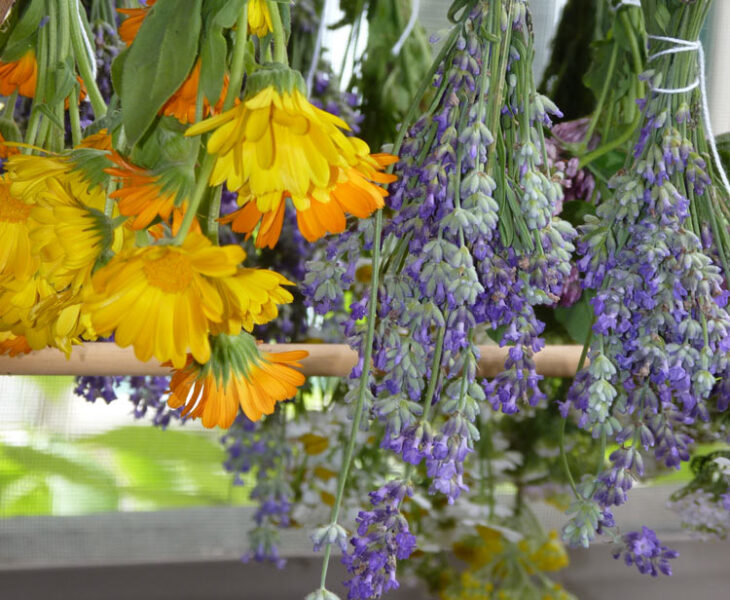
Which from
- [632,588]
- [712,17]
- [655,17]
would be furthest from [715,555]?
[655,17]

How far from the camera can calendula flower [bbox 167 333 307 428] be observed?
11.5 inches

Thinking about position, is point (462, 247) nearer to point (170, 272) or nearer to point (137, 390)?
point (170, 272)

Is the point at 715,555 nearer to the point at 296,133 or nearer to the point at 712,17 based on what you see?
the point at 712,17

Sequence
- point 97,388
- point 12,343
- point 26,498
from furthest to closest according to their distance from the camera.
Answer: point 26,498 → point 97,388 → point 12,343

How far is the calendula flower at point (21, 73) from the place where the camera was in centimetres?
40

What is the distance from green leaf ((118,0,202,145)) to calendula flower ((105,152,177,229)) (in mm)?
15

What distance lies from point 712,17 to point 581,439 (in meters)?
0.49

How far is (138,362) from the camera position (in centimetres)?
52

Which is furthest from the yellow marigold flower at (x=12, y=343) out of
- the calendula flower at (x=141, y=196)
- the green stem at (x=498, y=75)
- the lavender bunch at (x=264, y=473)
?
the lavender bunch at (x=264, y=473)

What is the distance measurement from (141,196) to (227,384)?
0.08m

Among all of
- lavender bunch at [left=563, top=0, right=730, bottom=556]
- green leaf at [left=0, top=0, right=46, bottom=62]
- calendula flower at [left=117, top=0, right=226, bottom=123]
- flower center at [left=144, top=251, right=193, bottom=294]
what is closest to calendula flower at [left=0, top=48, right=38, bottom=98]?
green leaf at [left=0, top=0, right=46, bottom=62]

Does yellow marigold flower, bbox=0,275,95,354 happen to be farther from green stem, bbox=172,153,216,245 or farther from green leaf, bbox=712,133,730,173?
green leaf, bbox=712,133,730,173

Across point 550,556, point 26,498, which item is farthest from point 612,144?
point 26,498

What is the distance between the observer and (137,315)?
250 mm
